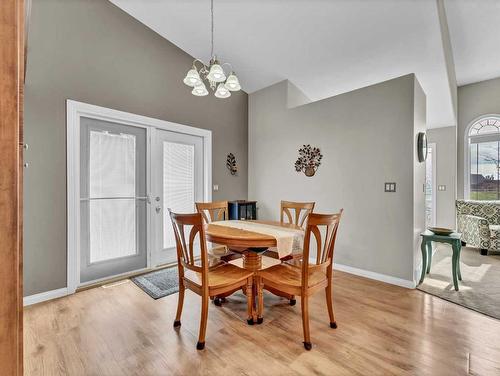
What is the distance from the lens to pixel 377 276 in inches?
118

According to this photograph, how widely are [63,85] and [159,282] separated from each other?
8.14 ft

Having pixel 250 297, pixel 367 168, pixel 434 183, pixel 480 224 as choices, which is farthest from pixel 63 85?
pixel 434 183

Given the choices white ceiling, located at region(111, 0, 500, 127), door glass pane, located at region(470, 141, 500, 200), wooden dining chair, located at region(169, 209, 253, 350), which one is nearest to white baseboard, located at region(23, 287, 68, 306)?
wooden dining chair, located at region(169, 209, 253, 350)

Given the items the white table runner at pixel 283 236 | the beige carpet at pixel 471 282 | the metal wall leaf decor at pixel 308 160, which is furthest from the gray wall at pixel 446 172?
the white table runner at pixel 283 236

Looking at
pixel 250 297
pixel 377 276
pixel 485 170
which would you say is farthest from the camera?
pixel 485 170

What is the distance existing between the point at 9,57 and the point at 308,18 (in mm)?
3293

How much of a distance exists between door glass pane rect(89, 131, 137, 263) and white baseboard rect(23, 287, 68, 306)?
1.31ft

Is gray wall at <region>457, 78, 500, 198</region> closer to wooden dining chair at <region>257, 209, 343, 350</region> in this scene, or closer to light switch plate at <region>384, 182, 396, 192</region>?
light switch plate at <region>384, 182, 396, 192</region>

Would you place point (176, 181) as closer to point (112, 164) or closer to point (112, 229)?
point (112, 164)

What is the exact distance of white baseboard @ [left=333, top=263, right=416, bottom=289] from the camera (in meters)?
2.77

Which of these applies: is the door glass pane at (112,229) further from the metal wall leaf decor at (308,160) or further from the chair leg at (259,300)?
the metal wall leaf decor at (308,160)

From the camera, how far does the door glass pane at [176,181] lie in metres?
3.57

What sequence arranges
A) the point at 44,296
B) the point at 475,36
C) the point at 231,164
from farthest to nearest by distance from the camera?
the point at 231,164, the point at 475,36, the point at 44,296

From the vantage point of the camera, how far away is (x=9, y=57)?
0.52m
